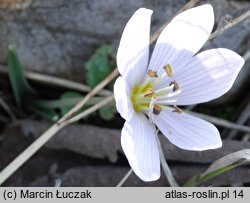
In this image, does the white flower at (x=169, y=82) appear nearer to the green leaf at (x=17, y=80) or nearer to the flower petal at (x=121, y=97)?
the flower petal at (x=121, y=97)

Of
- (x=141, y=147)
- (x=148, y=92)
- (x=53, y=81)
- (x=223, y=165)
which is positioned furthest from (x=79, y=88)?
(x=223, y=165)

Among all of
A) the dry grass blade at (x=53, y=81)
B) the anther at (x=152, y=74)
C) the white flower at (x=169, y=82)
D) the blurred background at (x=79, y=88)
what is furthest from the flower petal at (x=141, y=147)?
the dry grass blade at (x=53, y=81)

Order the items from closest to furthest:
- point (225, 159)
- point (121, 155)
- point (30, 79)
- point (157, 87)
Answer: point (225, 159) → point (157, 87) → point (121, 155) → point (30, 79)

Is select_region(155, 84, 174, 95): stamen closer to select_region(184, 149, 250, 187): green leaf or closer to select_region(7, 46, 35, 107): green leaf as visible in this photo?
select_region(184, 149, 250, 187): green leaf

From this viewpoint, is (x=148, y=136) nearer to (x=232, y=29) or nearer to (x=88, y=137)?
→ (x=88, y=137)

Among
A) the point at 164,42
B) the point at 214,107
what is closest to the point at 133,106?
the point at 164,42
